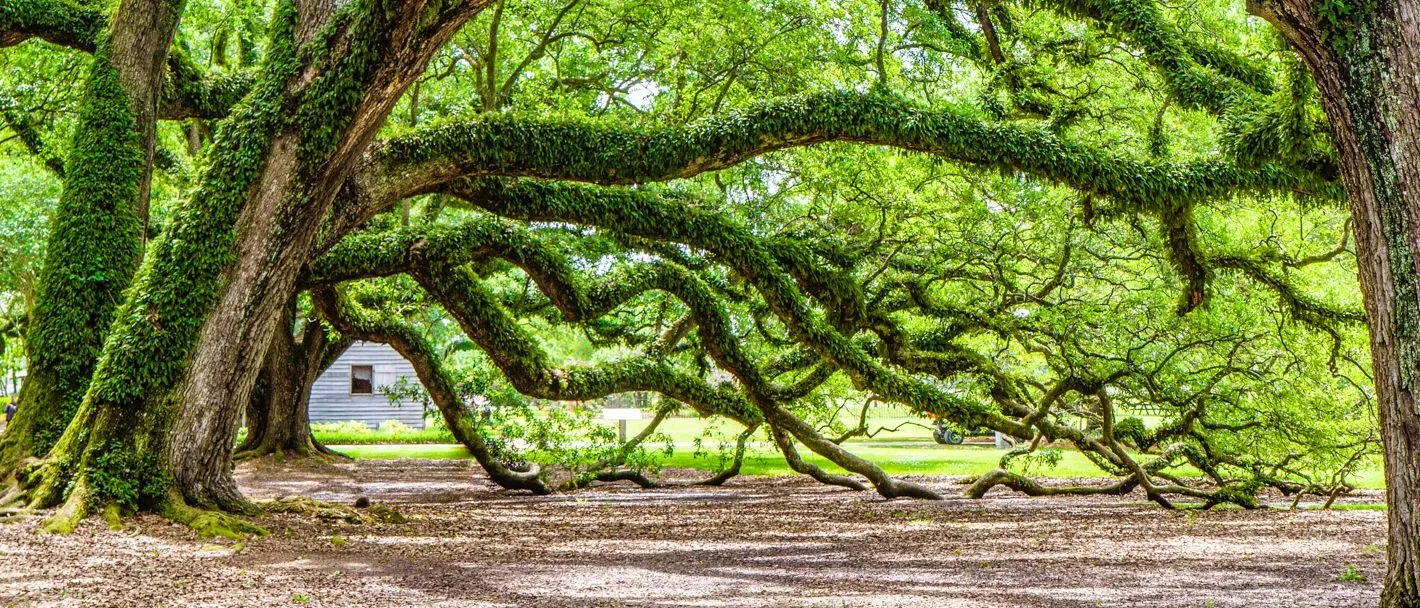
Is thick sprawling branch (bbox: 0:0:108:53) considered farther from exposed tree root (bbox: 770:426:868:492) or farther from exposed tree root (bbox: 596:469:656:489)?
exposed tree root (bbox: 596:469:656:489)

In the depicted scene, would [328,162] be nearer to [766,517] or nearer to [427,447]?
[766,517]

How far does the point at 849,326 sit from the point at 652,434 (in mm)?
4731

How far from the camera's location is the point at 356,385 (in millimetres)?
37188

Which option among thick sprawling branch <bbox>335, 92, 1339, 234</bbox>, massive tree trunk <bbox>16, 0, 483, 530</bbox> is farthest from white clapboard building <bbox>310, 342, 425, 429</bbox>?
massive tree trunk <bbox>16, 0, 483, 530</bbox>

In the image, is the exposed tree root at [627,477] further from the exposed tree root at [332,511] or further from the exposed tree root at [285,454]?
the exposed tree root at [332,511]

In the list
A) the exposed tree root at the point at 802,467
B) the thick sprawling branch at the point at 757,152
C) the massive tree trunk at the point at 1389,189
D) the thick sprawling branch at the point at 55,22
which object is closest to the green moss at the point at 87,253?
the thick sprawling branch at the point at 55,22

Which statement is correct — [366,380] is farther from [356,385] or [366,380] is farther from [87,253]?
[87,253]

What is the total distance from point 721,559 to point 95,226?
22.4ft

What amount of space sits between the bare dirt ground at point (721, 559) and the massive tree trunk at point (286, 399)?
6910 millimetres

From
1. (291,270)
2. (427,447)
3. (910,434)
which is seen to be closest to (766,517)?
(291,270)

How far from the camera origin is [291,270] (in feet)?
28.7

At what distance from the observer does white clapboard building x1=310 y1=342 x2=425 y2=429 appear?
121ft

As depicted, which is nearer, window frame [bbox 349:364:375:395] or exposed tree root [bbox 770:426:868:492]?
exposed tree root [bbox 770:426:868:492]

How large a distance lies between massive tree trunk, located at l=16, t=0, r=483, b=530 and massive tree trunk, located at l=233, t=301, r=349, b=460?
37.4ft
